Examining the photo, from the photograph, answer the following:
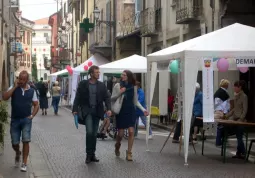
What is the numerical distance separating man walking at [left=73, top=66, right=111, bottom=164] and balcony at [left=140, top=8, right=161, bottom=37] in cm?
1758

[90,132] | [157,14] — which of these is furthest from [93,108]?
[157,14]

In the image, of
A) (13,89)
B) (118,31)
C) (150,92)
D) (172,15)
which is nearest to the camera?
(13,89)

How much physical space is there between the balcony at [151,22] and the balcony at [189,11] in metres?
5.43

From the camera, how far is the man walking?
11617 mm

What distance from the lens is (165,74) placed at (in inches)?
901

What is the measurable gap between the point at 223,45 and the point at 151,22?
58.1ft

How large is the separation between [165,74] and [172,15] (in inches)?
194

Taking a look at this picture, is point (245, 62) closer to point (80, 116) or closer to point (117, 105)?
point (117, 105)

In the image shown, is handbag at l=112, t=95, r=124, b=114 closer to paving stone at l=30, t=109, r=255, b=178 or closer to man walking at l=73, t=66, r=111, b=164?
man walking at l=73, t=66, r=111, b=164

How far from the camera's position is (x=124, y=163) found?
11.7 m

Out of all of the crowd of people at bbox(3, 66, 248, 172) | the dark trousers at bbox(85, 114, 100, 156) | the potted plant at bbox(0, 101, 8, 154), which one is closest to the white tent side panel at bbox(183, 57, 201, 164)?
the crowd of people at bbox(3, 66, 248, 172)

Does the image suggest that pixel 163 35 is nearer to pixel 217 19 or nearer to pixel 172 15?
pixel 172 15

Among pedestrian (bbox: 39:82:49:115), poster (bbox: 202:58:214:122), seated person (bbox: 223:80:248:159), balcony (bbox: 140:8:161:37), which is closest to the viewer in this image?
poster (bbox: 202:58:214:122)

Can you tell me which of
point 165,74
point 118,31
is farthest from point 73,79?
point 165,74
